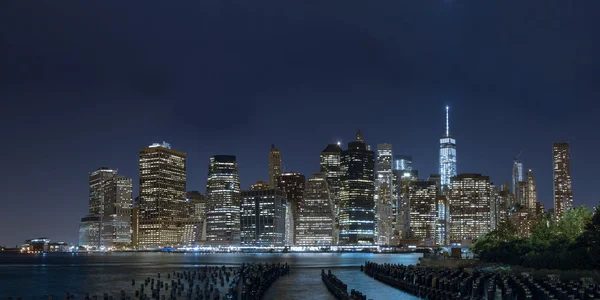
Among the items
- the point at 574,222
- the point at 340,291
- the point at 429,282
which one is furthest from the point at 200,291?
the point at 574,222

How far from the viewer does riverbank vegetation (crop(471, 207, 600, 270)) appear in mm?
78500

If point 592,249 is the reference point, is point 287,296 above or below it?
below

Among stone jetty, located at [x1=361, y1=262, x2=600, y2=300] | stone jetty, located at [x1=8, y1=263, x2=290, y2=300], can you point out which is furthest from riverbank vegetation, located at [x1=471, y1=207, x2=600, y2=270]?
stone jetty, located at [x1=8, y1=263, x2=290, y2=300]

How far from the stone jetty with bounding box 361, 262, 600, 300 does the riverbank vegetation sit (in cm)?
1147

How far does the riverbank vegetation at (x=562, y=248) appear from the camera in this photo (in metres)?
78.5

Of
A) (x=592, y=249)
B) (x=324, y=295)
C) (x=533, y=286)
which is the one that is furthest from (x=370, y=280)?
(x=533, y=286)

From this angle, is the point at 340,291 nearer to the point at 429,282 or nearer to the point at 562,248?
the point at 429,282

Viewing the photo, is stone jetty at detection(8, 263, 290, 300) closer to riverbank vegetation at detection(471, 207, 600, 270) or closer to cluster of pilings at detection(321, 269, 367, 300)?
cluster of pilings at detection(321, 269, 367, 300)

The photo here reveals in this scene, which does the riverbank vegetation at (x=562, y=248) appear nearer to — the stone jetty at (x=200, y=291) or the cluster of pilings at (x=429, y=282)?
the cluster of pilings at (x=429, y=282)

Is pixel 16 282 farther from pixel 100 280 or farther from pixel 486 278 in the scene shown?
pixel 486 278

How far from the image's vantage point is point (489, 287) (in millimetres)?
59438

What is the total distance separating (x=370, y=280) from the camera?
315 feet

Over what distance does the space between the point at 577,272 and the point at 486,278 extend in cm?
977

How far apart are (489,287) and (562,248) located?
32573 mm
